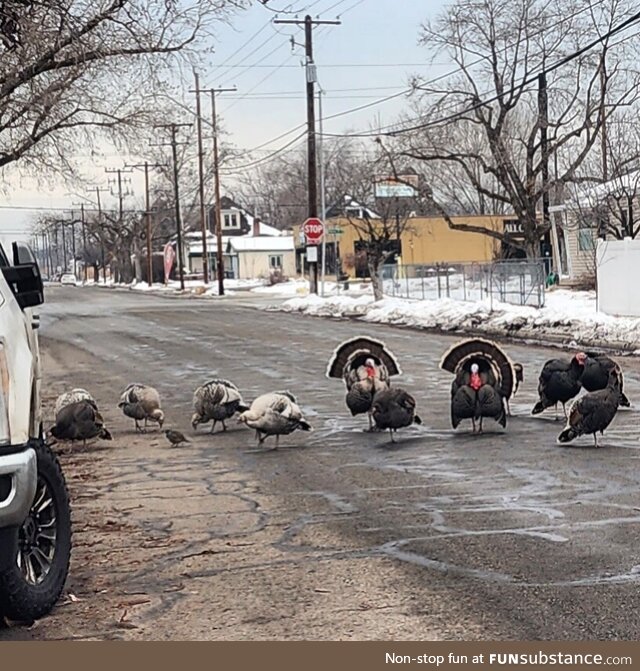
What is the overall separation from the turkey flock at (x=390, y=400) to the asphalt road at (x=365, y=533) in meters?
0.22

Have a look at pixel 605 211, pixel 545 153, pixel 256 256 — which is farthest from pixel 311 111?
pixel 256 256

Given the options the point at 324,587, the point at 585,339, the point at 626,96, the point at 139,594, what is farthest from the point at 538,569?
the point at 626,96

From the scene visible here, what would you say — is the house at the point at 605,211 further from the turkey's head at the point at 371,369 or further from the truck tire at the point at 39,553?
the truck tire at the point at 39,553

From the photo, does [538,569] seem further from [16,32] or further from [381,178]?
[381,178]

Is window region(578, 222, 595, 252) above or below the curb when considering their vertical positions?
above

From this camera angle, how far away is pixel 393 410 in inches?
456

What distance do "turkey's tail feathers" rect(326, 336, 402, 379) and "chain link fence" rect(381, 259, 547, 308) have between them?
58.3 ft

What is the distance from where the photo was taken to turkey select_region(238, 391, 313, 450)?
1130 cm

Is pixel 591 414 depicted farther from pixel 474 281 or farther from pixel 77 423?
pixel 474 281

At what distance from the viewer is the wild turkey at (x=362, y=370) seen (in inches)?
492

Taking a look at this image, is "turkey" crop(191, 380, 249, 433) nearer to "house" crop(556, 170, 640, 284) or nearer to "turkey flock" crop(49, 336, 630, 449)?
"turkey flock" crop(49, 336, 630, 449)

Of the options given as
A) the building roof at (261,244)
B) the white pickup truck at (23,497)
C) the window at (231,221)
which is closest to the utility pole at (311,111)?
the white pickup truck at (23,497)

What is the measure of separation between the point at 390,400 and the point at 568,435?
1.86 metres

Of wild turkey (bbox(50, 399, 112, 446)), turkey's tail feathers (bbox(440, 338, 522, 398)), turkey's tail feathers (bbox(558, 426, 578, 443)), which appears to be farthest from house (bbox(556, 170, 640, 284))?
wild turkey (bbox(50, 399, 112, 446))
